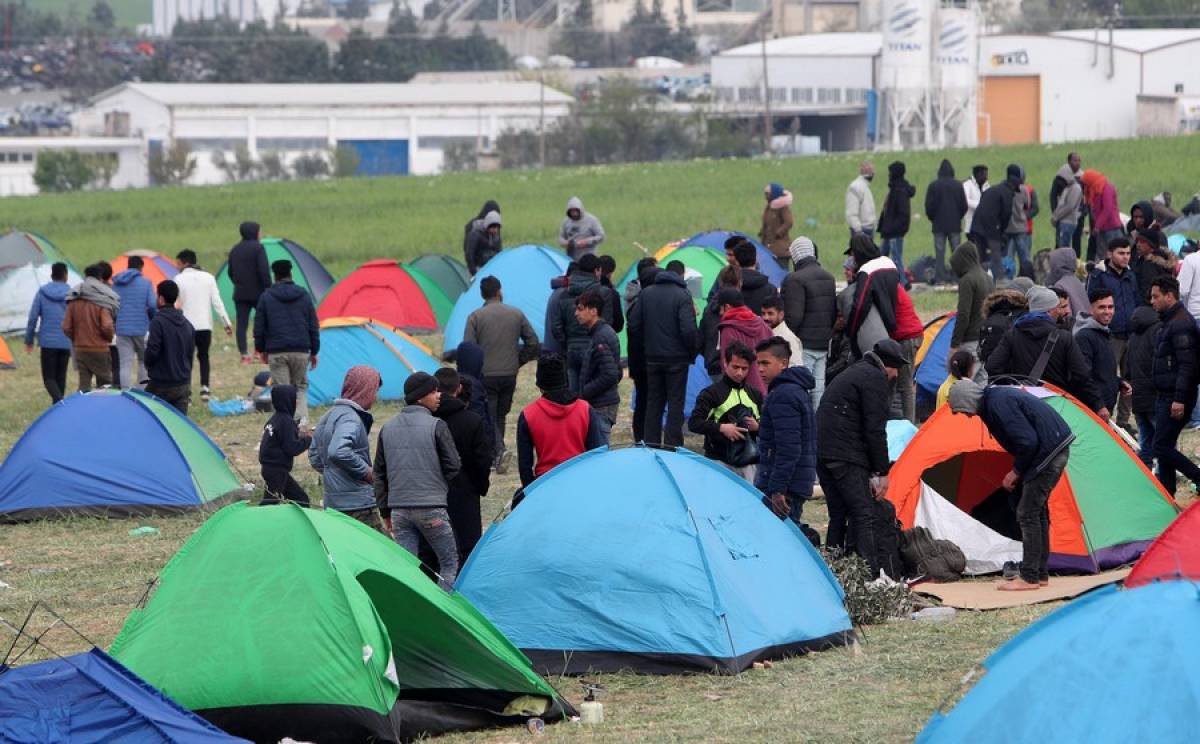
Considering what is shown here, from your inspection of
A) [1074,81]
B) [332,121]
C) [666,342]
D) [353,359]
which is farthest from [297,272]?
[332,121]

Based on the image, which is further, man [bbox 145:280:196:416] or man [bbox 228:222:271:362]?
man [bbox 228:222:271:362]

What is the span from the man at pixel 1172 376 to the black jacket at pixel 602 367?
12.8 feet

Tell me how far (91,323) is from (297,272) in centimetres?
946

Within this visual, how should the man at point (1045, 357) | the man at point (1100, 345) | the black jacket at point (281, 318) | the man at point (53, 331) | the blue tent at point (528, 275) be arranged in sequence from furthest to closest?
the blue tent at point (528, 275) < the man at point (53, 331) < the black jacket at point (281, 318) < the man at point (1100, 345) < the man at point (1045, 357)

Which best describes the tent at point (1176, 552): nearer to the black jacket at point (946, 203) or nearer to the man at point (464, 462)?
the man at point (464, 462)

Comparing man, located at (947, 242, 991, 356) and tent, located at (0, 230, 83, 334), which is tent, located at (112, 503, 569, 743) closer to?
man, located at (947, 242, 991, 356)

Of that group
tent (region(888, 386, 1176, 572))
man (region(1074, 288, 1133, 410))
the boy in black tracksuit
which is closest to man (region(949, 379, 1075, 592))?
tent (region(888, 386, 1176, 572))

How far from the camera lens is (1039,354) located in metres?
12.4

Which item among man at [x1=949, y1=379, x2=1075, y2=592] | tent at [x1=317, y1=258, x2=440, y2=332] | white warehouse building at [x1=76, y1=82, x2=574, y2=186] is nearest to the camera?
man at [x1=949, y1=379, x2=1075, y2=592]

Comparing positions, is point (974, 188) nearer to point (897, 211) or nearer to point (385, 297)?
point (897, 211)

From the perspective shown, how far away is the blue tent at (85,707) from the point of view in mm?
7371

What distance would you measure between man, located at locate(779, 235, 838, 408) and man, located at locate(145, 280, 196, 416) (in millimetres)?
5566

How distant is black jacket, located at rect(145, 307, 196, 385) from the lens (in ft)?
54.4

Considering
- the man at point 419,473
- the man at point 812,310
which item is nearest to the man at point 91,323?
the man at point 812,310
